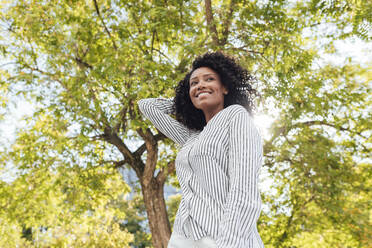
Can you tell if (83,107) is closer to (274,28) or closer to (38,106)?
(38,106)

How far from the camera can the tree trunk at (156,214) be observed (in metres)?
7.22

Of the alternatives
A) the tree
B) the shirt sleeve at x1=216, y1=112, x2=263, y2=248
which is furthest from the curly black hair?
the tree

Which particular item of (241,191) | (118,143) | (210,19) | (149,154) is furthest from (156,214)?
(241,191)

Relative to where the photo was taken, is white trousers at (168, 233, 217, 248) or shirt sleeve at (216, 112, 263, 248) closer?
shirt sleeve at (216, 112, 263, 248)

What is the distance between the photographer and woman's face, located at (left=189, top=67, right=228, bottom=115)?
1.88 metres

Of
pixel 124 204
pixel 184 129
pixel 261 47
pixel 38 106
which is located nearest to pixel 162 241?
pixel 38 106

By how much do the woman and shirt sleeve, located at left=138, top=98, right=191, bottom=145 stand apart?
27cm

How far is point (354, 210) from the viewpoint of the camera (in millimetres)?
7770

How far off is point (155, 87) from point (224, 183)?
4041mm

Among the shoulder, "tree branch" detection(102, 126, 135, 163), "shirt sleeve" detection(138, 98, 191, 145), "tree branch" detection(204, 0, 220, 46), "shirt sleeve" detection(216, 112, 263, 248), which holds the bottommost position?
"shirt sleeve" detection(216, 112, 263, 248)

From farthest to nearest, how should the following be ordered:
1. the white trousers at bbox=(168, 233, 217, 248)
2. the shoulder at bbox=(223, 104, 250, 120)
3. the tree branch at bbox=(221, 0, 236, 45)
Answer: the tree branch at bbox=(221, 0, 236, 45), the shoulder at bbox=(223, 104, 250, 120), the white trousers at bbox=(168, 233, 217, 248)

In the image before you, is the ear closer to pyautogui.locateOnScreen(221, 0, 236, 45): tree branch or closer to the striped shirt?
the striped shirt

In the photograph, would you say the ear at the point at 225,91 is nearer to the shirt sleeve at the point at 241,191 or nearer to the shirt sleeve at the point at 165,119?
the shirt sleeve at the point at 165,119

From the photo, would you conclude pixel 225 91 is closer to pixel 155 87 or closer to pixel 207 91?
pixel 207 91
